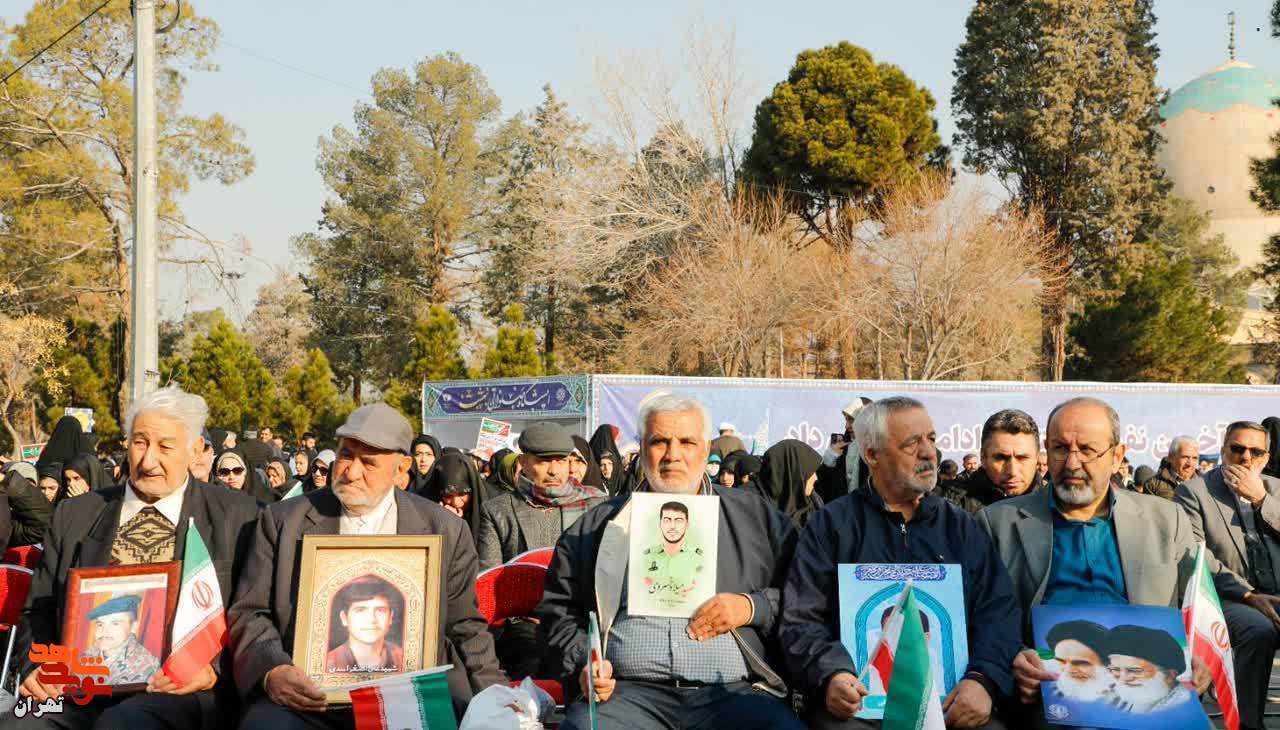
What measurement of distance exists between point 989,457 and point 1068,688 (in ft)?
8.05

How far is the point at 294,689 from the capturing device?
15.4 feet

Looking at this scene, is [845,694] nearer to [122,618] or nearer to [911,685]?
[911,685]

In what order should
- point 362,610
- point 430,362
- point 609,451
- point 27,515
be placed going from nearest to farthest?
point 362,610 → point 27,515 → point 609,451 → point 430,362

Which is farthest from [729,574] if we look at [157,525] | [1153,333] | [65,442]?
[1153,333]

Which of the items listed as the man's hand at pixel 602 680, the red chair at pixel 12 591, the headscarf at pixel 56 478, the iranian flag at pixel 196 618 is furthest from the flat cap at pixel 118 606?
the headscarf at pixel 56 478

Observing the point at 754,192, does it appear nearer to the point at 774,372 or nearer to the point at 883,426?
the point at 774,372

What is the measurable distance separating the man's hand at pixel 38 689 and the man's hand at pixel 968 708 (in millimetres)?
3027

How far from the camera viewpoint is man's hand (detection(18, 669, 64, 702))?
15.6ft

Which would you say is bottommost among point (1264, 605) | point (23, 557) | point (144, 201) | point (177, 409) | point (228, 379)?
point (1264, 605)

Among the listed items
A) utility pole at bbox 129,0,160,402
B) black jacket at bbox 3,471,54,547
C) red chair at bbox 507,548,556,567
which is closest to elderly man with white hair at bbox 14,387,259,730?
red chair at bbox 507,548,556,567

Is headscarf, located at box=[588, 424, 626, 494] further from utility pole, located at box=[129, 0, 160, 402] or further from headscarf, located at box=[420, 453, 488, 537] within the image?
utility pole, located at box=[129, 0, 160, 402]

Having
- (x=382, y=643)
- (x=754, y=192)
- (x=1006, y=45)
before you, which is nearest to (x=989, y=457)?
(x=382, y=643)

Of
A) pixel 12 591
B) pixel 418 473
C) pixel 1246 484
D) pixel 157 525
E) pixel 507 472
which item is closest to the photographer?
pixel 157 525

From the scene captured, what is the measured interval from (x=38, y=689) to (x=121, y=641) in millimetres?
301
